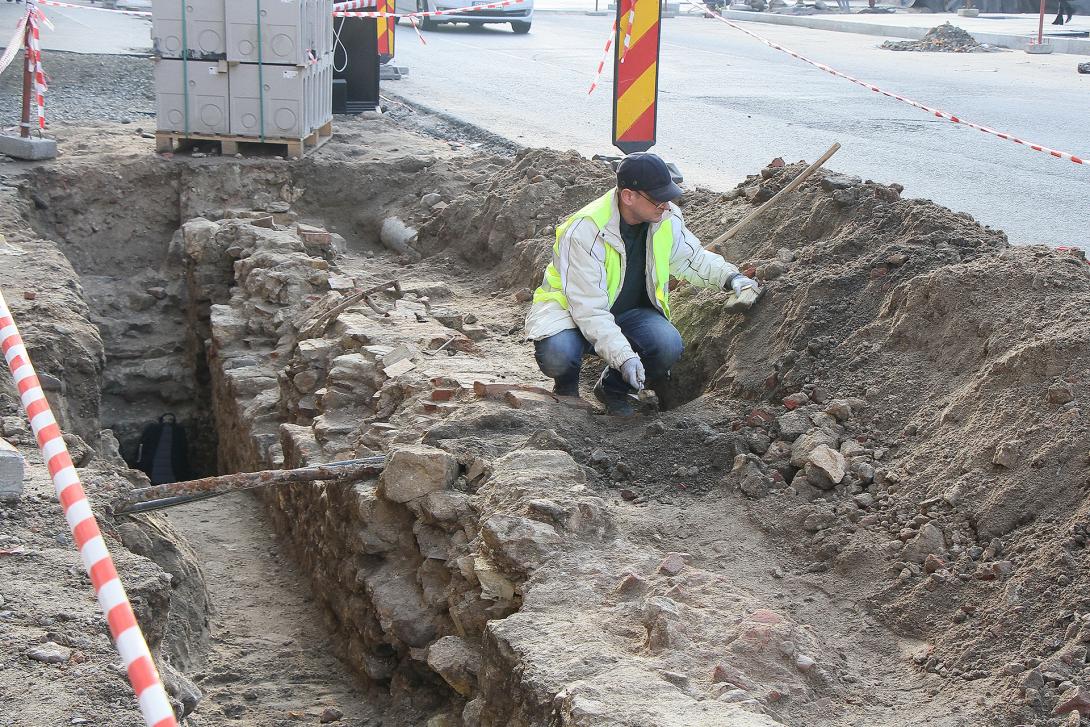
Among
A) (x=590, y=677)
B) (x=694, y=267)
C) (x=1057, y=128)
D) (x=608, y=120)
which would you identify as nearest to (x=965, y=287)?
(x=694, y=267)

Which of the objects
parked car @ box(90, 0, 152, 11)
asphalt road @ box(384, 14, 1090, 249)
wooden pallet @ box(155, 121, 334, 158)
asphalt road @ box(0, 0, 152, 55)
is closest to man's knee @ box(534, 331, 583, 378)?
asphalt road @ box(384, 14, 1090, 249)

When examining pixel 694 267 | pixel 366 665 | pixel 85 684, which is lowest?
pixel 366 665

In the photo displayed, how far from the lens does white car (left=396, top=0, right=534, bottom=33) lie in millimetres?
20112

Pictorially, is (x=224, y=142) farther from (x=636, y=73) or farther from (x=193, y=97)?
(x=636, y=73)

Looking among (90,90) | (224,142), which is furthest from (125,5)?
(224,142)

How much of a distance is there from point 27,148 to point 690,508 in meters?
7.33

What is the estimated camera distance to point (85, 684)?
3.11 m

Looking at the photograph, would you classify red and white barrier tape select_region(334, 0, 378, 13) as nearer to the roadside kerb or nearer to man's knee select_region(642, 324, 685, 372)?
man's knee select_region(642, 324, 685, 372)

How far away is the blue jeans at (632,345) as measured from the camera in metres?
4.96

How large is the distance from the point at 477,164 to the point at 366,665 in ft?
18.7

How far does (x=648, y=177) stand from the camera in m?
4.59

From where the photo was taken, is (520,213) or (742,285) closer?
(742,285)

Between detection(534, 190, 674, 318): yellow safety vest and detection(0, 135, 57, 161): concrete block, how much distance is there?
595 cm

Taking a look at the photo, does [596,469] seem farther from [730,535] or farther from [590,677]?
[590,677]
